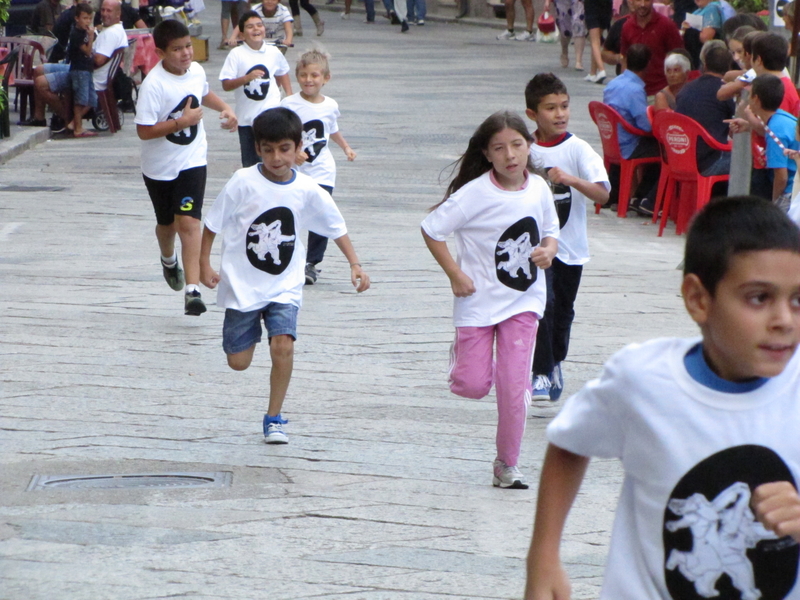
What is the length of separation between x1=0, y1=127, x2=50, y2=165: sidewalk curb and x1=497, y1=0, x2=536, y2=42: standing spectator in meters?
12.5

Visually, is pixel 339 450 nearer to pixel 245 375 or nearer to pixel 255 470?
pixel 255 470

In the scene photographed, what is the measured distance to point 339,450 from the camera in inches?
198

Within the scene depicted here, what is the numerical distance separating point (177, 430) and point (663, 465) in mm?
3523

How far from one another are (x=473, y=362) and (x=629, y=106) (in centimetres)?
653

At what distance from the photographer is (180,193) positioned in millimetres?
7473

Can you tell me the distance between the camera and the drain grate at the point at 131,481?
4.58m

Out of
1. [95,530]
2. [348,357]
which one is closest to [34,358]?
[348,357]

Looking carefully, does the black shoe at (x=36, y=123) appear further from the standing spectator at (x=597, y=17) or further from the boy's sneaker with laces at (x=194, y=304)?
the boy's sneaker with laces at (x=194, y=304)

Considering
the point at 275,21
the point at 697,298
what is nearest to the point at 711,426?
the point at 697,298

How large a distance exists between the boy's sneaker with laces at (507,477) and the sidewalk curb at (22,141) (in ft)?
32.3

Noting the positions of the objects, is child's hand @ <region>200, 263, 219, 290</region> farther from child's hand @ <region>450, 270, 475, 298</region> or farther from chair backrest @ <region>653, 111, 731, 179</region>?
chair backrest @ <region>653, 111, 731, 179</region>

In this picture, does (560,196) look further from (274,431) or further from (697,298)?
(697,298)

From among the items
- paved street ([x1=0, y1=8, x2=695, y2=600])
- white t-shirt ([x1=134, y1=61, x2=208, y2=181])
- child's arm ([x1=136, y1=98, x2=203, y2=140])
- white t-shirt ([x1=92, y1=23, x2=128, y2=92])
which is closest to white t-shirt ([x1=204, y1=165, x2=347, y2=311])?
paved street ([x1=0, y1=8, x2=695, y2=600])

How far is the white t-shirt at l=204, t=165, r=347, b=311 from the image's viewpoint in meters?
5.16
